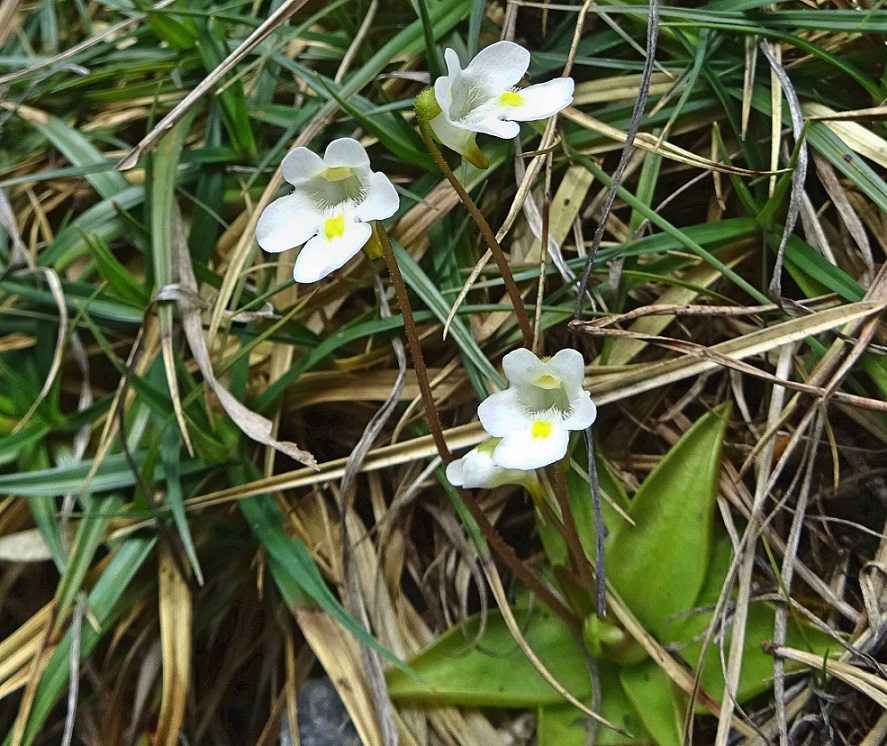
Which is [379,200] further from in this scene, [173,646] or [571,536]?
[173,646]

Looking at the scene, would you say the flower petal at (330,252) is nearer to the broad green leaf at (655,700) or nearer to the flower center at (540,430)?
the flower center at (540,430)

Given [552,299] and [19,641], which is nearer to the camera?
[552,299]

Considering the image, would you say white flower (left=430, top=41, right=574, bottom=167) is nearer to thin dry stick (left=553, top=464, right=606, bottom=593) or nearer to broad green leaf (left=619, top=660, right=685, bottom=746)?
thin dry stick (left=553, top=464, right=606, bottom=593)

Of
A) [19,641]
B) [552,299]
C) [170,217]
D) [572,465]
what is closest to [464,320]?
[552,299]

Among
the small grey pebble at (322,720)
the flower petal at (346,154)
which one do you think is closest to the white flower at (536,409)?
the flower petal at (346,154)

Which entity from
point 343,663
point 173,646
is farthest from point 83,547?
point 343,663

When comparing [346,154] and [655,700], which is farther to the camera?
[655,700]

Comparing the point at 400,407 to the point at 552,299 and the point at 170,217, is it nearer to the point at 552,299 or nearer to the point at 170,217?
the point at 552,299
